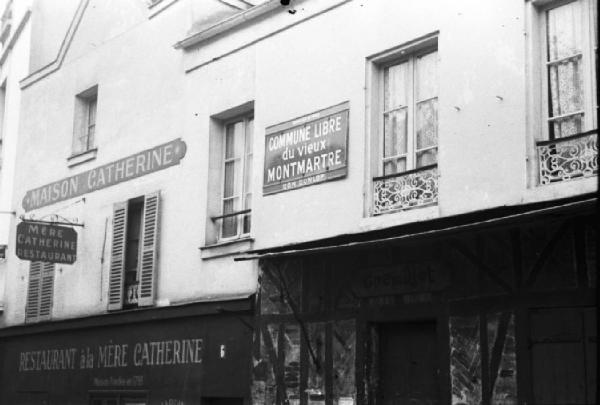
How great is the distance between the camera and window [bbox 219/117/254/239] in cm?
1334

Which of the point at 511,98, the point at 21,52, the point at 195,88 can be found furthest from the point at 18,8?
the point at 511,98

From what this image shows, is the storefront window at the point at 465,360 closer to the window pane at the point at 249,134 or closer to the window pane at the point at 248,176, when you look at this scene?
the window pane at the point at 248,176

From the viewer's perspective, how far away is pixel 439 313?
10.4m

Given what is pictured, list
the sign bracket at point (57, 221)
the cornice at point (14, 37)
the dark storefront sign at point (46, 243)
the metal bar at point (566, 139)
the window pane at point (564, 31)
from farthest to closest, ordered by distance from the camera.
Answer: the cornice at point (14, 37)
the sign bracket at point (57, 221)
the dark storefront sign at point (46, 243)
the window pane at point (564, 31)
the metal bar at point (566, 139)

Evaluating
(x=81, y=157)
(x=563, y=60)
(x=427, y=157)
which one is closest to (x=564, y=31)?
(x=563, y=60)

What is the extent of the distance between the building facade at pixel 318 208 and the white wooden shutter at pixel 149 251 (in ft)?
0.14

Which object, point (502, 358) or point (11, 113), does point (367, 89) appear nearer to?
point (502, 358)

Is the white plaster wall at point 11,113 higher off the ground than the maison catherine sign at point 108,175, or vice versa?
the white plaster wall at point 11,113

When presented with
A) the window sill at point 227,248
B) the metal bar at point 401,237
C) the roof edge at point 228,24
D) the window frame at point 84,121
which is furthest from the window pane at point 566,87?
the window frame at point 84,121

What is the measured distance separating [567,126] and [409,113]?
2.13m

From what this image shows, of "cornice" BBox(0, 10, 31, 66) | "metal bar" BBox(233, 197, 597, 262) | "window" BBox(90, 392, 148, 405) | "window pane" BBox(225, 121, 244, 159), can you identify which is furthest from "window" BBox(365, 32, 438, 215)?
"cornice" BBox(0, 10, 31, 66)

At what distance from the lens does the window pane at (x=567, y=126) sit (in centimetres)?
953

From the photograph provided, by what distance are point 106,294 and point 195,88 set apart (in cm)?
358

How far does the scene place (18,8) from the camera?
20.7 meters
